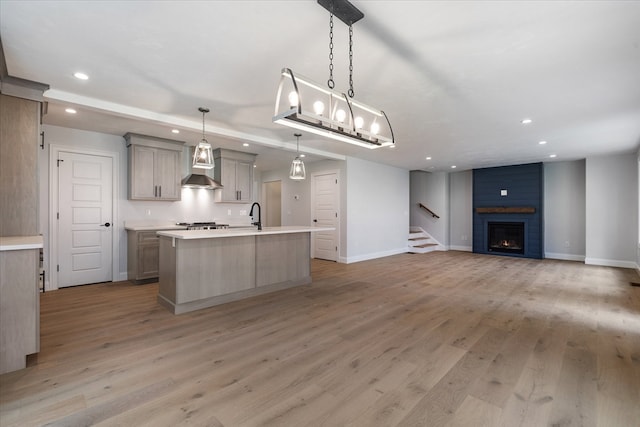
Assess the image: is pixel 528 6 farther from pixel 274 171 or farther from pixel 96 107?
pixel 274 171

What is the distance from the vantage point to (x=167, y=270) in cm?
374

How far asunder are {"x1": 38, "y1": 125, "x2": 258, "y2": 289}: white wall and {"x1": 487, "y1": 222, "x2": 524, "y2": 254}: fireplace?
697 centimetres

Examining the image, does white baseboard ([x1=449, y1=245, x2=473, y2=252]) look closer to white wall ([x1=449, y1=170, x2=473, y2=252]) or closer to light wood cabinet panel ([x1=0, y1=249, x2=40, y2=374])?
white wall ([x1=449, y1=170, x2=473, y2=252])

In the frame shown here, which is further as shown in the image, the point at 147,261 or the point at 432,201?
the point at 432,201

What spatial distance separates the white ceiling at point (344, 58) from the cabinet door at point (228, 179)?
181 centimetres

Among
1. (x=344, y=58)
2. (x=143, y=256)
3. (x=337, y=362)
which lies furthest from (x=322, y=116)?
(x=143, y=256)

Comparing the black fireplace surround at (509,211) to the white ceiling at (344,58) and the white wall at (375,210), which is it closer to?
the white wall at (375,210)

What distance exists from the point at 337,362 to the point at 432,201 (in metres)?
8.23

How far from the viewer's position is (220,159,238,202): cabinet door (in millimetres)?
6301

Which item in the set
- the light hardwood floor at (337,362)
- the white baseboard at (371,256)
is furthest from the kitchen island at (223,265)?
the white baseboard at (371,256)

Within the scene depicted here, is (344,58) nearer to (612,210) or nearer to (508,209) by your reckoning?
(508,209)

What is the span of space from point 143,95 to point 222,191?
9.94 feet

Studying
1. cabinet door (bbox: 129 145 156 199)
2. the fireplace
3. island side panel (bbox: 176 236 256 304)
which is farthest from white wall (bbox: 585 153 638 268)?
cabinet door (bbox: 129 145 156 199)

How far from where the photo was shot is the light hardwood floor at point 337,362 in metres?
1.82
